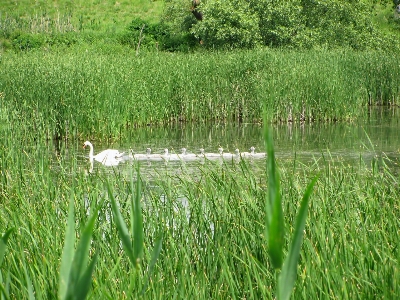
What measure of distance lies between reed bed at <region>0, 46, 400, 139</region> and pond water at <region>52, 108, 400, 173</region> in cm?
43

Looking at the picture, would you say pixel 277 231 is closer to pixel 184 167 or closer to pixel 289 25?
pixel 184 167

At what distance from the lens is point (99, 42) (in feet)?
85.9

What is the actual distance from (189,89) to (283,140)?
11.2ft

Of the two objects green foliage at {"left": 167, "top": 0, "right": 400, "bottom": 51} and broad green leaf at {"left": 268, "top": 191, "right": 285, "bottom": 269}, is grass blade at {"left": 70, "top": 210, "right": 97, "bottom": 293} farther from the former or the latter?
green foliage at {"left": 167, "top": 0, "right": 400, "bottom": 51}

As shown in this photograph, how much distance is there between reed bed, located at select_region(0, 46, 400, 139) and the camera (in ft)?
36.6

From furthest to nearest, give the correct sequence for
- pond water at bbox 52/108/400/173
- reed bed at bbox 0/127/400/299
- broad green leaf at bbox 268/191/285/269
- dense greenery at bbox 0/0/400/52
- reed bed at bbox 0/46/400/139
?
1. dense greenery at bbox 0/0/400/52
2. reed bed at bbox 0/46/400/139
3. pond water at bbox 52/108/400/173
4. reed bed at bbox 0/127/400/299
5. broad green leaf at bbox 268/191/285/269

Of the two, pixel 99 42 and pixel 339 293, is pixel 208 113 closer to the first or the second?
pixel 339 293

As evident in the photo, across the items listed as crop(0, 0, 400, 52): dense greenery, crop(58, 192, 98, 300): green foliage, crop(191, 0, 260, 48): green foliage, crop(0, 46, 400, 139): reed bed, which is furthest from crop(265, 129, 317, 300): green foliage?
crop(191, 0, 260, 48): green foliage

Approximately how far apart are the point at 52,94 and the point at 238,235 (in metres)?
8.32

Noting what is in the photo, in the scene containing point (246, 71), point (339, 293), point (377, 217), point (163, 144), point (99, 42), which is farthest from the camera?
point (99, 42)

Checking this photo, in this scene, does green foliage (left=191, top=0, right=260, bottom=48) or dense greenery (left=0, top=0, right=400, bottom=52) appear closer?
green foliage (left=191, top=0, right=260, bottom=48)

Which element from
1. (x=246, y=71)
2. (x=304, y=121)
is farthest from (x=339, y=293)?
(x=246, y=71)

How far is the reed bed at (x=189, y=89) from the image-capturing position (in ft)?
36.6

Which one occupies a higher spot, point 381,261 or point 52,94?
point 52,94
